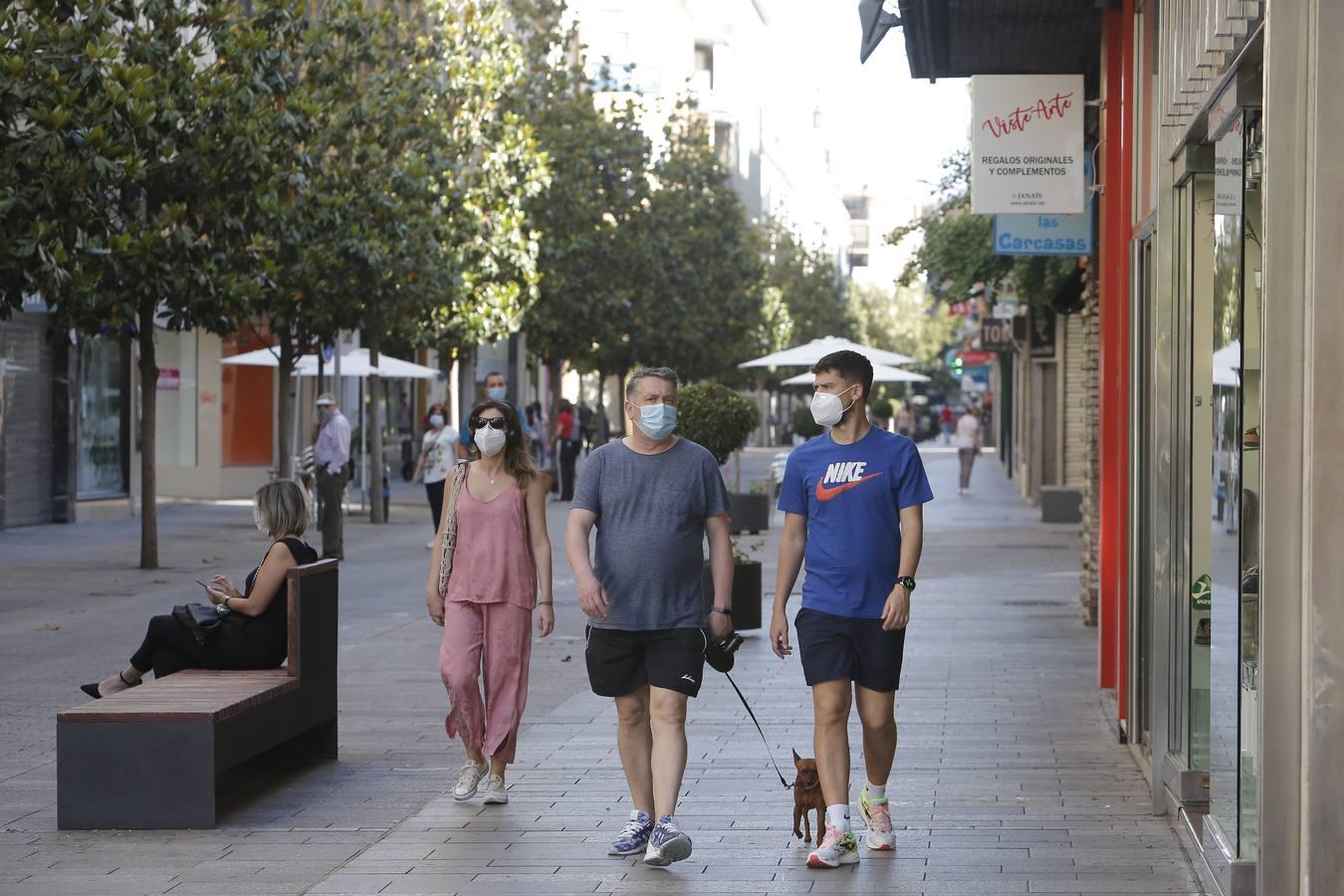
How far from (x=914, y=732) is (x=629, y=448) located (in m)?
3.34

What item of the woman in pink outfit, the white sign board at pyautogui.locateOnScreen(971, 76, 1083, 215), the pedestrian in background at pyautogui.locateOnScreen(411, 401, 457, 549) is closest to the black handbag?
the woman in pink outfit

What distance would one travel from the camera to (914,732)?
9.66m

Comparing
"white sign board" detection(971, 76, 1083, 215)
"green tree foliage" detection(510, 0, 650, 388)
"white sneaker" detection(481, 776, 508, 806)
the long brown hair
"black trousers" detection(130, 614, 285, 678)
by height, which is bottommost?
"white sneaker" detection(481, 776, 508, 806)

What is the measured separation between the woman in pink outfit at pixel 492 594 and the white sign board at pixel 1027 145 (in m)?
4.99

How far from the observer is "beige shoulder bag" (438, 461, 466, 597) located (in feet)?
26.3

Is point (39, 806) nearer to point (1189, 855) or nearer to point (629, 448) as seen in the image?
point (629, 448)

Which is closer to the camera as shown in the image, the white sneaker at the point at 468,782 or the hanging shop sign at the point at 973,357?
the white sneaker at the point at 468,782

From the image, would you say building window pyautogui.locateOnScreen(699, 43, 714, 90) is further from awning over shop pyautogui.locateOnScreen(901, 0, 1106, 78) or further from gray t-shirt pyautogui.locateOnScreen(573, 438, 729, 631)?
gray t-shirt pyautogui.locateOnScreen(573, 438, 729, 631)

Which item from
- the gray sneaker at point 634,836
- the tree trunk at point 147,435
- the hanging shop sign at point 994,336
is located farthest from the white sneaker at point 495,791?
the hanging shop sign at point 994,336

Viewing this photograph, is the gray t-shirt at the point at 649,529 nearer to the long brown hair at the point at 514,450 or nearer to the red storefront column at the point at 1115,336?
the long brown hair at the point at 514,450

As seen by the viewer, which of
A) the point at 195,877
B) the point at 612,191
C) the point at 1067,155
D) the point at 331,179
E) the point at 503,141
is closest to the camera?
the point at 195,877

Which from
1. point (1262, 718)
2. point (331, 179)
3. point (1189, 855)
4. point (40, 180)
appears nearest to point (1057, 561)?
point (331, 179)

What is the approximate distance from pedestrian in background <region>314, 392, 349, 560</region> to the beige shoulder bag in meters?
12.9

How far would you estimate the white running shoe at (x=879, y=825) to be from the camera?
22.6 ft
